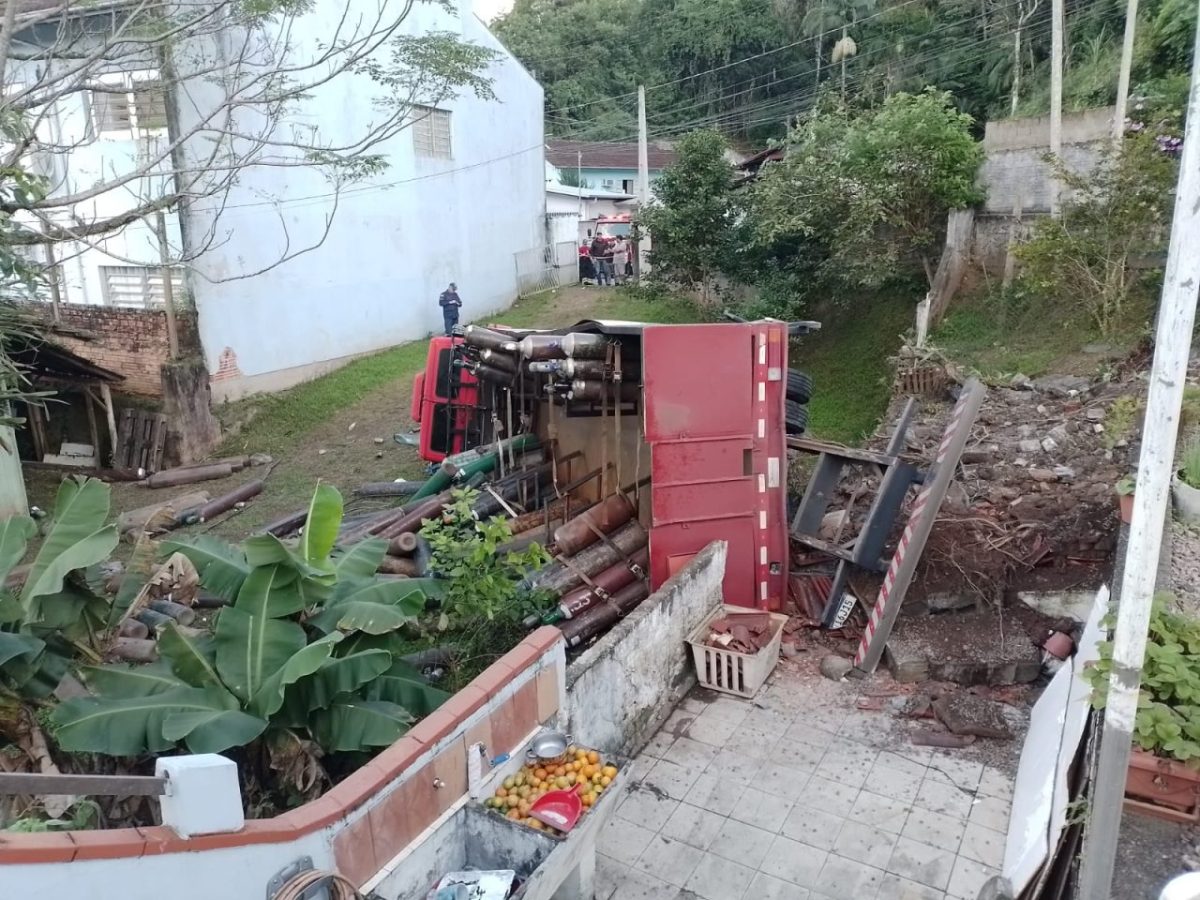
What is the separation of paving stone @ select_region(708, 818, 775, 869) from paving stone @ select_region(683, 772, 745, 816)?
0.44 feet

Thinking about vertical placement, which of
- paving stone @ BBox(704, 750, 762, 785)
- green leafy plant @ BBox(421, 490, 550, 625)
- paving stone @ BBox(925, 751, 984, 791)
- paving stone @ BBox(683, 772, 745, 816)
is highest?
green leafy plant @ BBox(421, 490, 550, 625)

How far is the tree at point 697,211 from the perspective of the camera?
717 inches

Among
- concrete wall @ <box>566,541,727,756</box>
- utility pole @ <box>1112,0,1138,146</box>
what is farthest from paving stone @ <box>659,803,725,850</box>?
utility pole @ <box>1112,0,1138,146</box>

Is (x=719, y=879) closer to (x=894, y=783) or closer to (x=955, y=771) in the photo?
(x=894, y=783)

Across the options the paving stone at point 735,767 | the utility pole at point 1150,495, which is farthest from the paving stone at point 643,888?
the utility pole at point 1150,495

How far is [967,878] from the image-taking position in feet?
15.1

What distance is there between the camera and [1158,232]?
11945 mm

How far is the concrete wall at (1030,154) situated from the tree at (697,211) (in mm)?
5220

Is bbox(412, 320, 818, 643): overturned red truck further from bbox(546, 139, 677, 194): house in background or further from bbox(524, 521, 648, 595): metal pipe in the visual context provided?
bbox(546, 139, 677, 194): house in background

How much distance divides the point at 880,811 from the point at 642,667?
5.71ft

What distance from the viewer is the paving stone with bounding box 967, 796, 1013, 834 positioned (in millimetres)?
4988

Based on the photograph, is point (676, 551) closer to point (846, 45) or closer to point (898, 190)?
point (898, 190)

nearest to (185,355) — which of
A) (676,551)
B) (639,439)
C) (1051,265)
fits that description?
(639,439)

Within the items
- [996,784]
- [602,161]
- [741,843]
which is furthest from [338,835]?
[602,161]
